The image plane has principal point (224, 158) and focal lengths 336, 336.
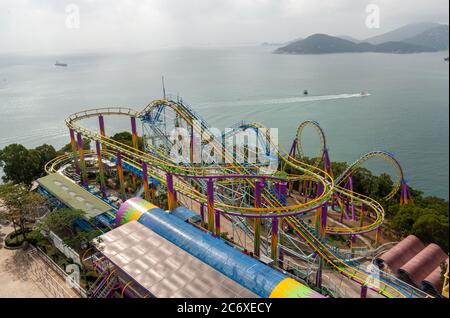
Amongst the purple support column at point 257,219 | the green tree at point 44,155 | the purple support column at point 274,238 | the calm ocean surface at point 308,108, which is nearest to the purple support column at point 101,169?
the green tree at point 44,155

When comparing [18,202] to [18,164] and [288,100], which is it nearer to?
[18,164]

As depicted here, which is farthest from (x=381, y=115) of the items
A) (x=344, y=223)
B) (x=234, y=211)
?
(x=234, y=211)

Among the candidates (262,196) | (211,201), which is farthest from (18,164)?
(262,196)

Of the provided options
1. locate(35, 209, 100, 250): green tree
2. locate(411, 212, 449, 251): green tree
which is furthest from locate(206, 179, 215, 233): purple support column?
locate(411, 212, 449, 251): green tree

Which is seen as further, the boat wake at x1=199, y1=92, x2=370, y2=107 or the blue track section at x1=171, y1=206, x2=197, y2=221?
the boat wake at x1=199, y1=92, x2=370, y2=107

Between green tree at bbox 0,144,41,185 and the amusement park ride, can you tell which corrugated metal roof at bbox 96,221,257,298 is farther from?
green tree at bbox 0,144,41,185

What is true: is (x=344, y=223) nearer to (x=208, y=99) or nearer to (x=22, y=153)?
(x=22, y=153)
